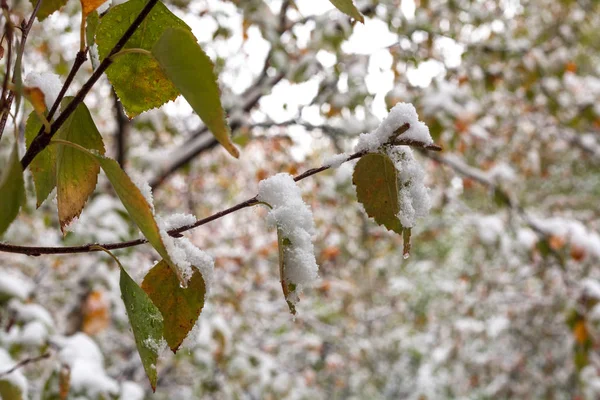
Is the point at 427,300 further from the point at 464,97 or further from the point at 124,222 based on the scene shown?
the point at 124,222

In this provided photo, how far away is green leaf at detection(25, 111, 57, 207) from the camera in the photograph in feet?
1.63

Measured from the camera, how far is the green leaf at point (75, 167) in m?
0.45

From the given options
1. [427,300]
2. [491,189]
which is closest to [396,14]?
[491,189]

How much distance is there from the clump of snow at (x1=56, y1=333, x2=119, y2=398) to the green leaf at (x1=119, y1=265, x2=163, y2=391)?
90 cm

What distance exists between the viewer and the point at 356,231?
4.79 metres

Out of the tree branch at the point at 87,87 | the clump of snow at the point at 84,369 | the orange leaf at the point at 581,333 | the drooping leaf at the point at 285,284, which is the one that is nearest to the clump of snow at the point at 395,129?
the drooping leaf at the point at 285,284

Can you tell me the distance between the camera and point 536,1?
404 centimetres

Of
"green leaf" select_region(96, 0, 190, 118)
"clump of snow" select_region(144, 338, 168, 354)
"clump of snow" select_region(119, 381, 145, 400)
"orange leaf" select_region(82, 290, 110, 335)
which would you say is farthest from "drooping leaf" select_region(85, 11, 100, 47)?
"orange leaf" select_region(82, 290, 110, 335)

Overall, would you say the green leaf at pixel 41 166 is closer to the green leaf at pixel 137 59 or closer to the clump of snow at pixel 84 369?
the green leaf at pixel 137 59

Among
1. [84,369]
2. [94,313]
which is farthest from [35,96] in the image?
[94,313]

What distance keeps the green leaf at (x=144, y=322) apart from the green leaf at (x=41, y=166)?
139 mm

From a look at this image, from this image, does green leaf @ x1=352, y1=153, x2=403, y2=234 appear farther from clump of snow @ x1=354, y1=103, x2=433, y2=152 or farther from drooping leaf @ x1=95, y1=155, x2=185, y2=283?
drooping leaf @ x1=95, y1=155, x2=185, y2=283

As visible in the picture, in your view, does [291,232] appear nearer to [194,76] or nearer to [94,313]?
[194,76]

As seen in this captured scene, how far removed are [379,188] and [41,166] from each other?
32 centimetres
